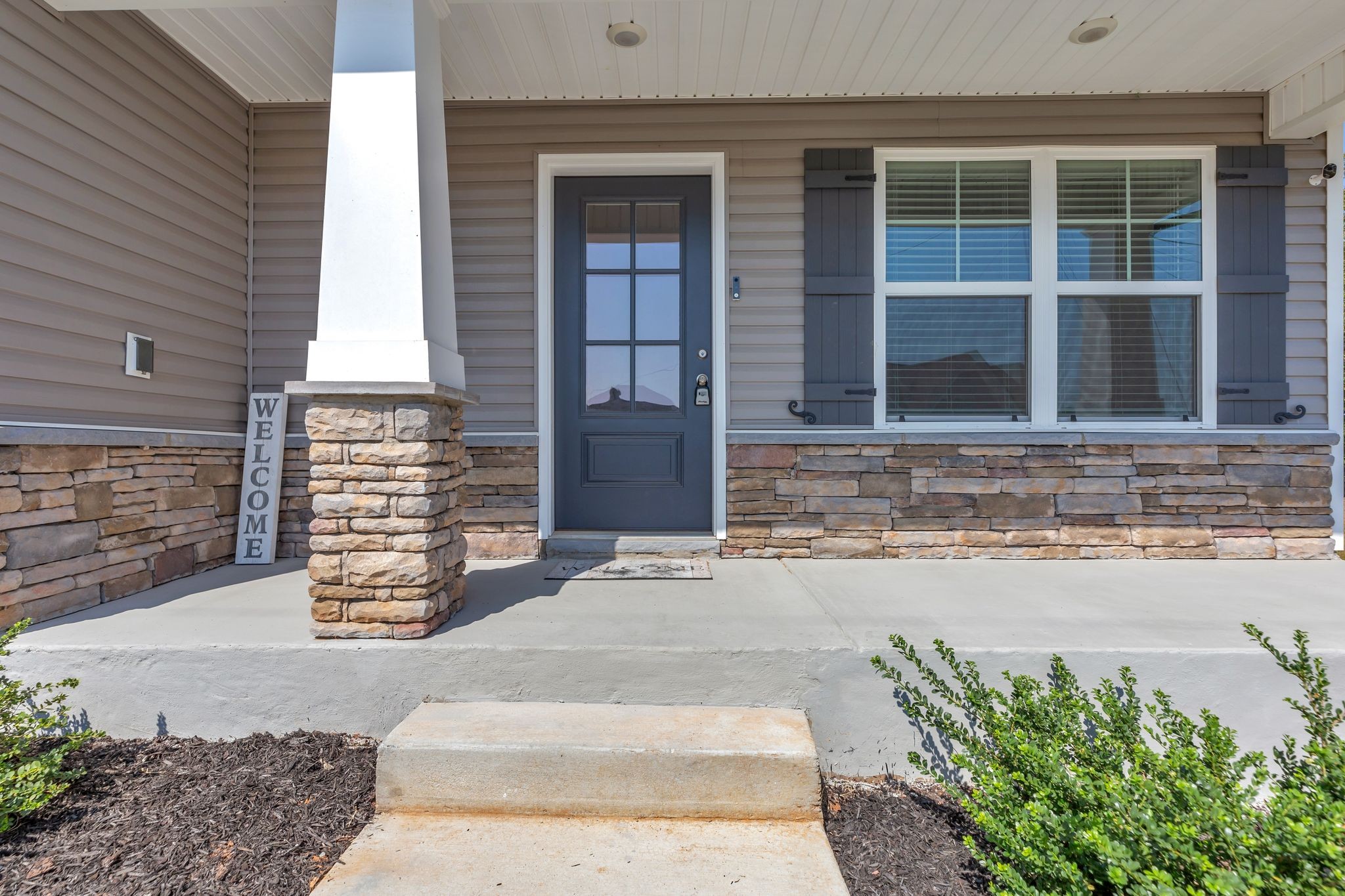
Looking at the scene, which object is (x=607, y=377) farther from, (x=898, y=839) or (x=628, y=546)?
(x=898, y=839)

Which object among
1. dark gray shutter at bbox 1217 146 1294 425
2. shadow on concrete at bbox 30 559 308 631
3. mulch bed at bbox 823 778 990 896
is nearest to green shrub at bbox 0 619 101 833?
shadow on concrete at bbox 30 559 308 631

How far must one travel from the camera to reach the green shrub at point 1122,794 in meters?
1.16

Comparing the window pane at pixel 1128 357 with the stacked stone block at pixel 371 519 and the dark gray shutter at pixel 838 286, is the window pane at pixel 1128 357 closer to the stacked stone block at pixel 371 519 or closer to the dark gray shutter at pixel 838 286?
Result: the dark gray shutter at pixel 838 286

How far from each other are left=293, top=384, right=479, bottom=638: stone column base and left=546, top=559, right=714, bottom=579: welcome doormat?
0.86 meters

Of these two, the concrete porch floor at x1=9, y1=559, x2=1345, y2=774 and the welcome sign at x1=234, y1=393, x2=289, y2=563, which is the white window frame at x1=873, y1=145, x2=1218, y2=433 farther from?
the welcome sign at x1=234, y1=393, x2=289, y2=563

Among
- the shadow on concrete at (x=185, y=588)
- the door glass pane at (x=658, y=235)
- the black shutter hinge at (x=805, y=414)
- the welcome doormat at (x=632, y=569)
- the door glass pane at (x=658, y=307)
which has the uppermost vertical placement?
the door glass pane at (x=658, y=235)

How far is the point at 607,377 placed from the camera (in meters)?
3.44

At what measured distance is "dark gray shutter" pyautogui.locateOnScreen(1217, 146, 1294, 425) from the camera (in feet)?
10.6

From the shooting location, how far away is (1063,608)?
7.77 feet

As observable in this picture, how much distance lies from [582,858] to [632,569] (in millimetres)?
1512

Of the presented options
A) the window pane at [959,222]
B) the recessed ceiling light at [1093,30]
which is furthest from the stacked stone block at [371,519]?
the recessed ceiling light at [1093,30]

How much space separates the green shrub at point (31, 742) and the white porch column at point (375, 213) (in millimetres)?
1175

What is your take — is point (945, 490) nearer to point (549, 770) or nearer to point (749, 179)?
point (749, 179)

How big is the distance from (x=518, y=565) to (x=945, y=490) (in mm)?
2172
